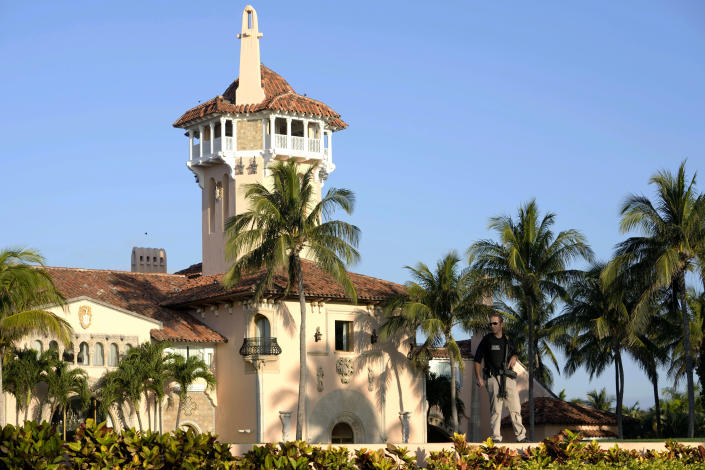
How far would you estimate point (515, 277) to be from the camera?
4850 centimetres

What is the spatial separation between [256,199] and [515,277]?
40.6 feet

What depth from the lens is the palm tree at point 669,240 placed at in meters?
43.3

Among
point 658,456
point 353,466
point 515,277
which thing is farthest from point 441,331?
point 353,466

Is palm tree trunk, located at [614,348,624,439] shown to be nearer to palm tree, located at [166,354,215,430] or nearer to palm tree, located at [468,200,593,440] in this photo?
palm tree, located at [468,200,593,440]

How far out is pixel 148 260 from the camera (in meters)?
62.8

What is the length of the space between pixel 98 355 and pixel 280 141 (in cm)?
1486

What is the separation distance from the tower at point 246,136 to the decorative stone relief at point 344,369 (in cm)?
863

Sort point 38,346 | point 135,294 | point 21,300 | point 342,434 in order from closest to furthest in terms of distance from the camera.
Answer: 1. point 21,300
2. point 38,346
3. point 135,294
4. point 342,434

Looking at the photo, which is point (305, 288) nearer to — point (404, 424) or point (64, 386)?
point (404, 424)

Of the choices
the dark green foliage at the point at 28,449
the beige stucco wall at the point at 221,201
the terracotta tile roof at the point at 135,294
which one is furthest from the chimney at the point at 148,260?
the dark green foliage at the point at 28,449

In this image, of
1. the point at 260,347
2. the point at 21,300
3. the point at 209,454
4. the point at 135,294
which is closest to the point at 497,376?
the point at 209,454

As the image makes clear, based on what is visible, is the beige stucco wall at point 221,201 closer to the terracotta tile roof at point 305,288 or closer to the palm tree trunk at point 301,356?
the terracotta tile roof at point 305,288

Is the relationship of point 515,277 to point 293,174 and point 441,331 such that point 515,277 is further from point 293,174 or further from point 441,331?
point 293,174

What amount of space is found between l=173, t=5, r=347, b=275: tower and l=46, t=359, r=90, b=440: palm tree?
1353 cm
